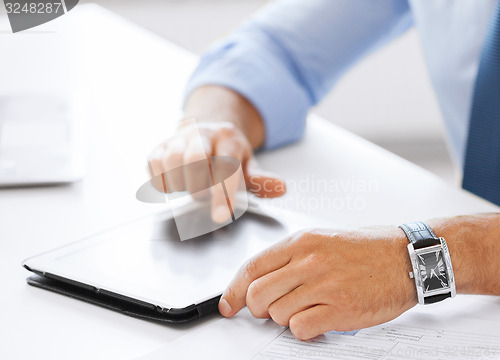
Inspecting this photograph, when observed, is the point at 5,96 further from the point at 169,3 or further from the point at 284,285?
the point at 169,3

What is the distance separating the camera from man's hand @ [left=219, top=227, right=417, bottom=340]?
1.94 ft

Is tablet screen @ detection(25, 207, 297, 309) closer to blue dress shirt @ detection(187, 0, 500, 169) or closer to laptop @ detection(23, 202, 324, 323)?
laptop @ detection(23, 202, 324, 323)

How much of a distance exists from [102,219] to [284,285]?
0.31 m

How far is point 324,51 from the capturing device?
3.76 feet

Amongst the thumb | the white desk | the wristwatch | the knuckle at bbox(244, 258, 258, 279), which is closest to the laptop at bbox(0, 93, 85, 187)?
the white desk

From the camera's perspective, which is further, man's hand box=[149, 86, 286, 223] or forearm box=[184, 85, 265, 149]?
forearm box=[184, 85, 265, 149]

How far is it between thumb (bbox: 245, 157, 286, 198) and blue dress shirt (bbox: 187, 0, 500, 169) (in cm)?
14

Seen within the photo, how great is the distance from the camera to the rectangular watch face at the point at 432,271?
623 mm

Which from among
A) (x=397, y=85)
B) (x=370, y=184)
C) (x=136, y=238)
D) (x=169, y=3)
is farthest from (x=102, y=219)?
(x=397, y=85)

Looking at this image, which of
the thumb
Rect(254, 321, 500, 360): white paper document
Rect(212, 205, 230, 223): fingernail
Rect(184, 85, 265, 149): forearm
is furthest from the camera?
Rect(184, 85, 265, 149): forearm

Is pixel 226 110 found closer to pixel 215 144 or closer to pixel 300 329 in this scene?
pixel 215 144

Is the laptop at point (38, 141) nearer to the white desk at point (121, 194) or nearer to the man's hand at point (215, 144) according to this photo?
the white desk at point (121, 194)

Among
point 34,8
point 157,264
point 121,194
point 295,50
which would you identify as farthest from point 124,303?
point 295,50

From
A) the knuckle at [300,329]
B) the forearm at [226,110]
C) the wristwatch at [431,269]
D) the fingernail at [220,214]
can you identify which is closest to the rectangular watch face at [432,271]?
the wristwatch at [431,269]
